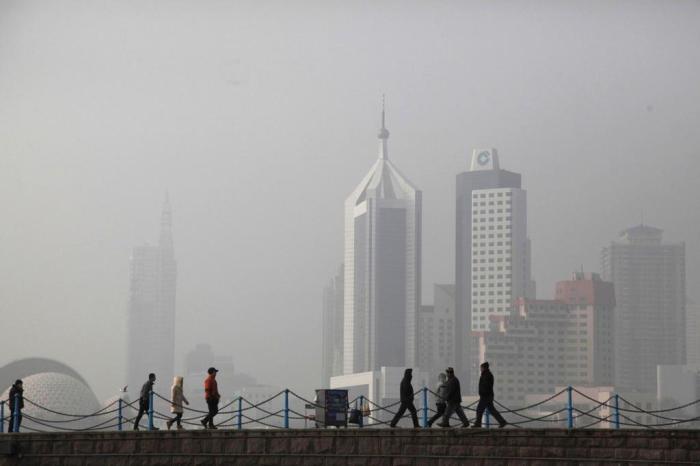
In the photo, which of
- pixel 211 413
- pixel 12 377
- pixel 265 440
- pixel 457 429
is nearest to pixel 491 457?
pixel 457 429

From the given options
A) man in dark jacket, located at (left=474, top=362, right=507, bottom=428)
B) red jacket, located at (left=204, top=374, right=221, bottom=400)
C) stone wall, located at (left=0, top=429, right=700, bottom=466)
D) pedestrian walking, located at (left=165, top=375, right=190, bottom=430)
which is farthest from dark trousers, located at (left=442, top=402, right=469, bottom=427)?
pedestrian walking, located at (left=165, top=375, right=190, bottom=430)

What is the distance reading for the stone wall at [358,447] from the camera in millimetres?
20500

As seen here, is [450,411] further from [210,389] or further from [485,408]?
[210,389]

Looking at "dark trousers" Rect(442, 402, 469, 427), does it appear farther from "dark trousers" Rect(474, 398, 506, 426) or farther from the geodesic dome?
the geodesic dome

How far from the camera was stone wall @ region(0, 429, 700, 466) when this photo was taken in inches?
807

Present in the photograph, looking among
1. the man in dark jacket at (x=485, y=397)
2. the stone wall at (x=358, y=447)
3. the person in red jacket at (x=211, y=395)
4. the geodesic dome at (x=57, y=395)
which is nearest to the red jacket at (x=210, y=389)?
the person in red jacket at (x=211, y=395)

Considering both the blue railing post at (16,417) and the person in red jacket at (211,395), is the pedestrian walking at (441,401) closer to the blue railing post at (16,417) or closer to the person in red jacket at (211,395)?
the person in red jacket at (211,395)

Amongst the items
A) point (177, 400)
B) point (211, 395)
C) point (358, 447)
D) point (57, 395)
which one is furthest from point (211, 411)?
point (57, 395)

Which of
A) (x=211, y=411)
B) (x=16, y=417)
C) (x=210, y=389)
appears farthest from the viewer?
(x=16, y=417)

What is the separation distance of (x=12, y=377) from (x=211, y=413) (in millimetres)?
156969

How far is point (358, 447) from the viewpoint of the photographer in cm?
2298

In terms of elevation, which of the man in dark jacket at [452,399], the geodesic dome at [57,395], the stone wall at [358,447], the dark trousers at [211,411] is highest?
the man in dark jacket at [452,399]

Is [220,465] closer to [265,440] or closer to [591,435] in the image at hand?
[265,440]

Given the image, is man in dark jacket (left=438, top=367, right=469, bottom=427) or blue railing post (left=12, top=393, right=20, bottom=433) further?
blue railing post (left=12, top=393, right=20, bottom=433)
